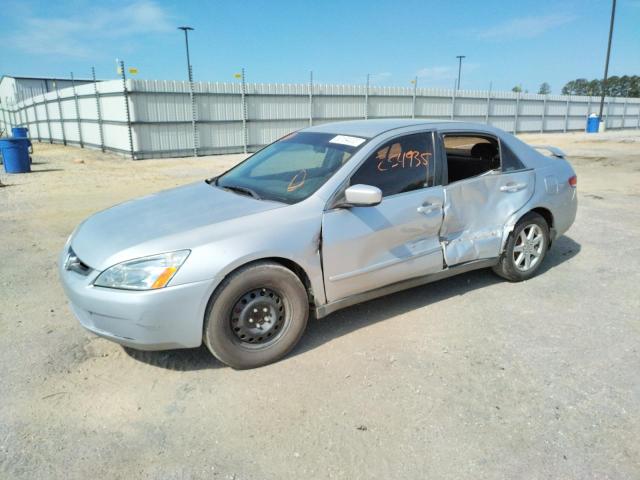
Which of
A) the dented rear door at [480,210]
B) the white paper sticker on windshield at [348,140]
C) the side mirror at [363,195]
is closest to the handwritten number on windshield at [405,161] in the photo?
the white paper sticker on windshield at [348,140]

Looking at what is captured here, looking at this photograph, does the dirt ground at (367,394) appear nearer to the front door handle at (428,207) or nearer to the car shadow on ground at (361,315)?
the car shadow on ground at (361,315)

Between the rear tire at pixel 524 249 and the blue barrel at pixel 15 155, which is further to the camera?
the blue barrel at pixel 15 155

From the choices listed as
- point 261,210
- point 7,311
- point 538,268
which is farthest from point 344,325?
point 7,311

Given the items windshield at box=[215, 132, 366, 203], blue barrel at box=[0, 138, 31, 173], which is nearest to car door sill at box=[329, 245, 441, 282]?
windshield at box=[215, 132, 366, 203]

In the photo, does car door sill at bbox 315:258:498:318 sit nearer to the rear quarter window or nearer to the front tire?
the front tire

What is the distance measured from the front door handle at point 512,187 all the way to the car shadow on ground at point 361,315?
36.1 inches

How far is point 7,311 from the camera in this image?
405 cm

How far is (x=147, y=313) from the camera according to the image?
110 inches

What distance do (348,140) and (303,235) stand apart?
3.39 ft

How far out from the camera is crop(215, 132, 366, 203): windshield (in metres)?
3.56

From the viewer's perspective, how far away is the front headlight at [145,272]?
282cm

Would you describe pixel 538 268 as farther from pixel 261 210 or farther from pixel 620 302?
pixel 261 210

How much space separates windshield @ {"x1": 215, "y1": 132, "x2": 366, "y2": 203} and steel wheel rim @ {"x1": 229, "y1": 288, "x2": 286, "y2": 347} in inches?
28.0

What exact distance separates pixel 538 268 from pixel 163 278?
3.91 m
